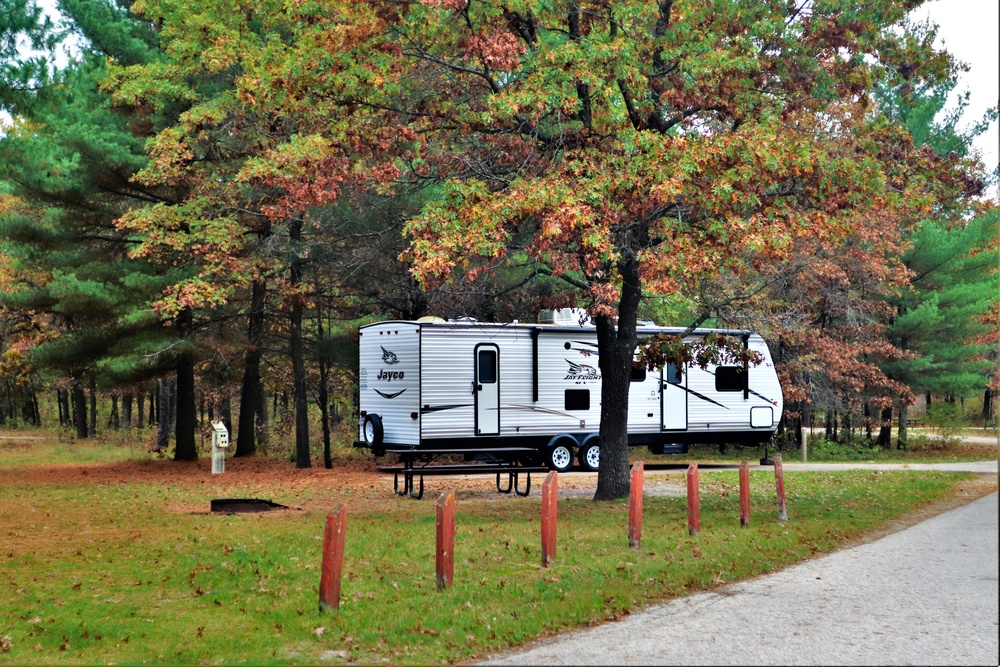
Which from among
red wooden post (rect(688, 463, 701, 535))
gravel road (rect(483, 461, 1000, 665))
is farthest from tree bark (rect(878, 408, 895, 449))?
gravel road (rect(483, 461, 1000, 665))

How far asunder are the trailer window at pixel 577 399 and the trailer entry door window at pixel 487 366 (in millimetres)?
2033

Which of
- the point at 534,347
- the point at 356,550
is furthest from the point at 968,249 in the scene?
the point at 356,550

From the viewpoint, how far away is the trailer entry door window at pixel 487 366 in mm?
22031

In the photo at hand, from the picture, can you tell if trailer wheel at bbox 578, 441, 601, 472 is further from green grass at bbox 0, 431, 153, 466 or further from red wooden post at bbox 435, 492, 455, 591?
red wooden post at bbox 435, 492, 455, 591

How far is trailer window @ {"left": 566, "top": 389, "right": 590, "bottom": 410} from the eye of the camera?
917 inches

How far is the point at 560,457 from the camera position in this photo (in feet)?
77.2

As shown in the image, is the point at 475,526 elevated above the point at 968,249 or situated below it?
below

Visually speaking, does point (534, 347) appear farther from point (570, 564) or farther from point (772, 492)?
point (570, 564)

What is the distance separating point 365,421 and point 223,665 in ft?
50.5

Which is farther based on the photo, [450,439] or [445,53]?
[450,439]

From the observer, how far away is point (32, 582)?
1005 cm

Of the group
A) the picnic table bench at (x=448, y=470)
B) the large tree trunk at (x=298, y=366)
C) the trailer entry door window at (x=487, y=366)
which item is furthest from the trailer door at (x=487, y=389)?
the large tree trunk at (x=298, y=366)

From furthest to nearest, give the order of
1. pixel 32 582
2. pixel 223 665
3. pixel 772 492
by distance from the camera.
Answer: pixel 772 492
pixel 32 582
pixel 223 665

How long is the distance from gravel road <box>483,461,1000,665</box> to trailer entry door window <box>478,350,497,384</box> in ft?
38.3
